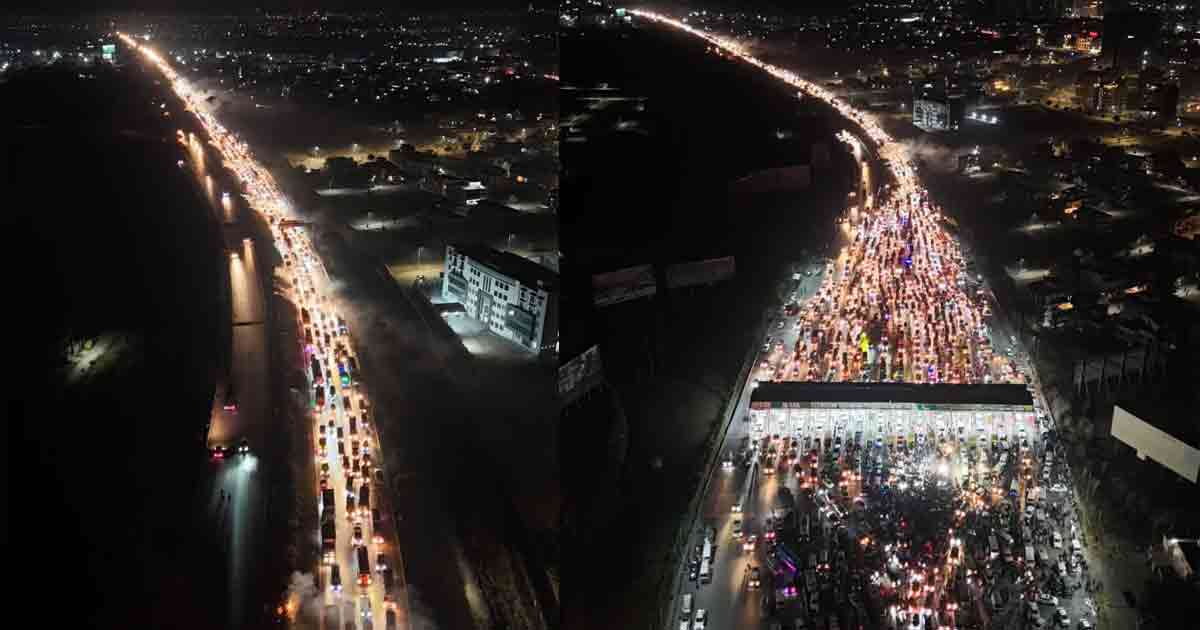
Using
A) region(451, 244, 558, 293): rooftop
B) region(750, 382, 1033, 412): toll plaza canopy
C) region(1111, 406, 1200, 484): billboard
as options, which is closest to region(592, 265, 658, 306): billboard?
region(451, 244, 558, 293): rooftop

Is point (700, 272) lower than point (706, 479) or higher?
Answer: higher

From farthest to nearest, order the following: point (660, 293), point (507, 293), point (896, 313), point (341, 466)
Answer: point (660, 293), point (896, 313), point (507, 293), point (341, 466)

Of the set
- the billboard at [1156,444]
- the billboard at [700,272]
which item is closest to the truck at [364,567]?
the billboard at [1156,444]

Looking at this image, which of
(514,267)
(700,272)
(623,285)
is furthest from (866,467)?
(700,272)

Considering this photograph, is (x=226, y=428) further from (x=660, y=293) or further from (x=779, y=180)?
(x=779, y=180)

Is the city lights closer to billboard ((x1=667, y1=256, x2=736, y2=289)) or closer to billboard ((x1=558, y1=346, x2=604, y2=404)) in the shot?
billboard ((x1=667, y1=256, x2=736, y2=289))

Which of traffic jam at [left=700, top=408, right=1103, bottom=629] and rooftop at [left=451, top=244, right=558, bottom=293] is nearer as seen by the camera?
traffic jam at [left=700, top=408, right=1103, bottom=629]
